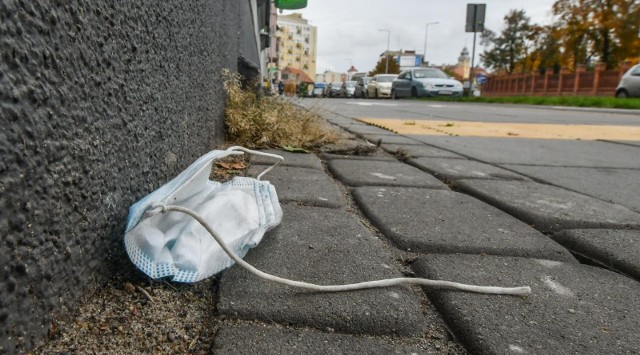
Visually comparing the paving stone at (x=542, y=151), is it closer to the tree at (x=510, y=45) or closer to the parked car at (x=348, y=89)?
the parked car at (x=348, y=89)

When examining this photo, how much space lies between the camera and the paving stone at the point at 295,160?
2.19 meters

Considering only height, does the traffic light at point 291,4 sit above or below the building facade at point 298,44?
below

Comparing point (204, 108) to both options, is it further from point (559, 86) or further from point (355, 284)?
point (559, 86)

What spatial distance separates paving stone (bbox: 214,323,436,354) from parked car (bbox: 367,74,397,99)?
77.5 ft

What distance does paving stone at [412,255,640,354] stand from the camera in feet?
2.49

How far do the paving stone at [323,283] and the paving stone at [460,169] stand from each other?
1.01 metres

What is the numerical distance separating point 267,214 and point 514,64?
195 ft

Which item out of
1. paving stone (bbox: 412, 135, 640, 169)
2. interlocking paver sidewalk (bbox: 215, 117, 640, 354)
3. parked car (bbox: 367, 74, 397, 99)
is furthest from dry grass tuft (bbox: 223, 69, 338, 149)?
parked car (bbox: 367, 74, 397, 99)

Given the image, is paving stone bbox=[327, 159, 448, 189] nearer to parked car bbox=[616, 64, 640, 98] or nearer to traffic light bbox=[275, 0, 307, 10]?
traffic light bbox=[275, 0, 307, 10]

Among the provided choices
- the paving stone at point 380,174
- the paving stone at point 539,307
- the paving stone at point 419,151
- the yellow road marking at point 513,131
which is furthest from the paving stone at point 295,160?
the yellow road marking at point 513,131

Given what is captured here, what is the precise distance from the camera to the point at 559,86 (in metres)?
34.0

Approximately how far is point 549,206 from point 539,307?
0.82 meters

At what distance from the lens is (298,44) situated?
318ft

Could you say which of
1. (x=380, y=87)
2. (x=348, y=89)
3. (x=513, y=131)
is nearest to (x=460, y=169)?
(x=513, y=131)
